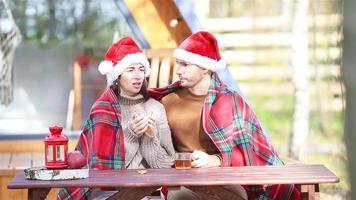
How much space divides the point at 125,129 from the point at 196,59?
48cm

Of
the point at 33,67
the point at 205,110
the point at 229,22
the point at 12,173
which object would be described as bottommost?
the point at 12,173

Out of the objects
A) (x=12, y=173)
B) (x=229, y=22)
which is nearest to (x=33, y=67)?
(x=12, y=173)

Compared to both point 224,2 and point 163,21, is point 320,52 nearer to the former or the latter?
point 224,2

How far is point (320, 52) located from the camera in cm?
865

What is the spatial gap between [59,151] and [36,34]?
347cm

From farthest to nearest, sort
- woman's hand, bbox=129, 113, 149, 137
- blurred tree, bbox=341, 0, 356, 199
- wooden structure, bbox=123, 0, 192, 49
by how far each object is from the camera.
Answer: wooden structure, bbox=123, 0, 192, 49, woman's hand, bbox=129, 113, 149, 137, blurred tree, bbox=341, 0, 356, 199

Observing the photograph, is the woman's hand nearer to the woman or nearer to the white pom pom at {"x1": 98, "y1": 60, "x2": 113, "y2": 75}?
the woman

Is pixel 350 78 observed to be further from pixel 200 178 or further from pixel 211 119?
pixel 211 119

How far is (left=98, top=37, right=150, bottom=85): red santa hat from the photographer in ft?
11.8

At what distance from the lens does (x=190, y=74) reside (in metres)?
3.62

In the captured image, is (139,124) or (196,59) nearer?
(139,124)

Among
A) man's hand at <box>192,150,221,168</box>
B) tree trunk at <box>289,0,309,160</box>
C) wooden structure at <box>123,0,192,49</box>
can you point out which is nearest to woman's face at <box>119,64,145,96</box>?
man's hand at <box>192,150,221,168</box>

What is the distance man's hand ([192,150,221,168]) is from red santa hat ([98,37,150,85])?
0.53m

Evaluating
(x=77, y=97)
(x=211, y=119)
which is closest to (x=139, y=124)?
(x=211, y=119)
